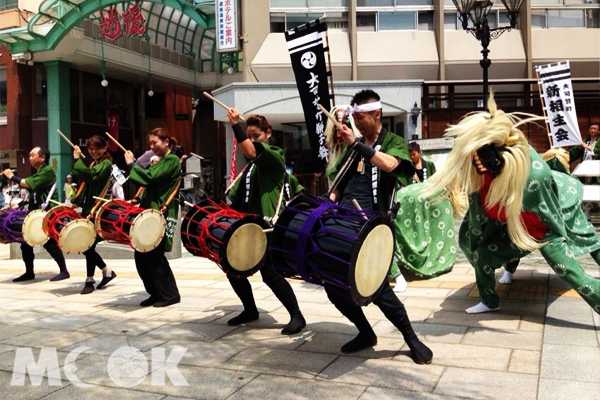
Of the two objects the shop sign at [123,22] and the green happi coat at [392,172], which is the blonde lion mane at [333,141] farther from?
the shop sign at [123,22]

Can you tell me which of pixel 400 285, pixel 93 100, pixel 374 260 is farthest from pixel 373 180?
pixel 93 100

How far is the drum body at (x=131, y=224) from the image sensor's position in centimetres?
512

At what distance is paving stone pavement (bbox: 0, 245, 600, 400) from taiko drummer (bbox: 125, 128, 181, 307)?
216 mm

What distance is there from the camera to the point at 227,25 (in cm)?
1736

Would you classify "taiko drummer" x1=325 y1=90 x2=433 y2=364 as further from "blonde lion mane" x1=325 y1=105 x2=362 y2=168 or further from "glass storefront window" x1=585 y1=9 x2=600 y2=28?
"glass storefront window" x1=585 y1=9 x2=600 y2=28

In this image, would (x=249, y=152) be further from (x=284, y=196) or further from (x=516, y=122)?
(x=516, y=122)

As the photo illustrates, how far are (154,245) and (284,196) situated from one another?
4.78 ft

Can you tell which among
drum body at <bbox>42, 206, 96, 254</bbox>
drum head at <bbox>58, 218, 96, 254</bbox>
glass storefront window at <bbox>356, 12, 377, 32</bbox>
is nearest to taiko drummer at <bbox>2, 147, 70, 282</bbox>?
drum body at <bbox>42, 206, 96, 254</bbox>

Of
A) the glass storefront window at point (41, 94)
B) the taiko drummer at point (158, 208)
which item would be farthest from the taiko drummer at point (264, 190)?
the glass storefront window at point (41, 94)

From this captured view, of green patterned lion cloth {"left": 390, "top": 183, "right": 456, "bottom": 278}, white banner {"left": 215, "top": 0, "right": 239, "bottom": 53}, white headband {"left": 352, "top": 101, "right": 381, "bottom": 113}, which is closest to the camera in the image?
white headband {"left": 352, "top": 101, "right": 381, "bottom": 113}

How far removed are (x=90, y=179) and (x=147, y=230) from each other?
1.43m

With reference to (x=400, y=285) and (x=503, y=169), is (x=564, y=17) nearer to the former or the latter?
(x=400, y=285)

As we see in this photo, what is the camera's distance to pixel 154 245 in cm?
525

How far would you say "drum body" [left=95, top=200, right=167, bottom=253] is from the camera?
512 cm
